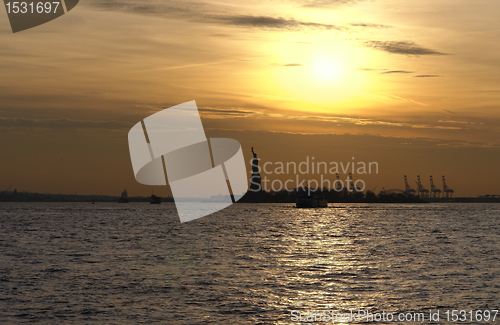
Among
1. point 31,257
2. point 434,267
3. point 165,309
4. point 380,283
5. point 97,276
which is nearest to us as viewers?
point 165,309

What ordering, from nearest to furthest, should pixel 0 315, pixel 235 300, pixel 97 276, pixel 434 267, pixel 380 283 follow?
pixel 0 315 → pixel 235 300 → pixel 380 283 → pixel 97 276 → pixel 434 267

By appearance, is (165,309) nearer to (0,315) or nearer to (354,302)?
(0,315)

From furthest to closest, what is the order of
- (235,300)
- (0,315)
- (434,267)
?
1. (434,267)
2. (235,300)
3. (0,315)

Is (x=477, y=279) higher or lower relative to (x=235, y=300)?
lower

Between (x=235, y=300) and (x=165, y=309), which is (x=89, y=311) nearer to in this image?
(x=165, y=309)

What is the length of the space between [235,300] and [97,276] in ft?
43.0

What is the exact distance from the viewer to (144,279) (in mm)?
36281

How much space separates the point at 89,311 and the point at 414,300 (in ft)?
57.6

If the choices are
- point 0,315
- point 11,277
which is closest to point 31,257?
point 11,277

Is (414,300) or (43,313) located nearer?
(43,313)

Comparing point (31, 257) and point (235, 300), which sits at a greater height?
point (235, 300)

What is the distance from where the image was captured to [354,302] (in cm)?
2859

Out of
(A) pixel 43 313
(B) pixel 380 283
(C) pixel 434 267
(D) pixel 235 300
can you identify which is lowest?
(C) pixel 434 267

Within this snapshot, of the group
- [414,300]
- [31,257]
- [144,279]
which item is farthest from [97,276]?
[414,300]
